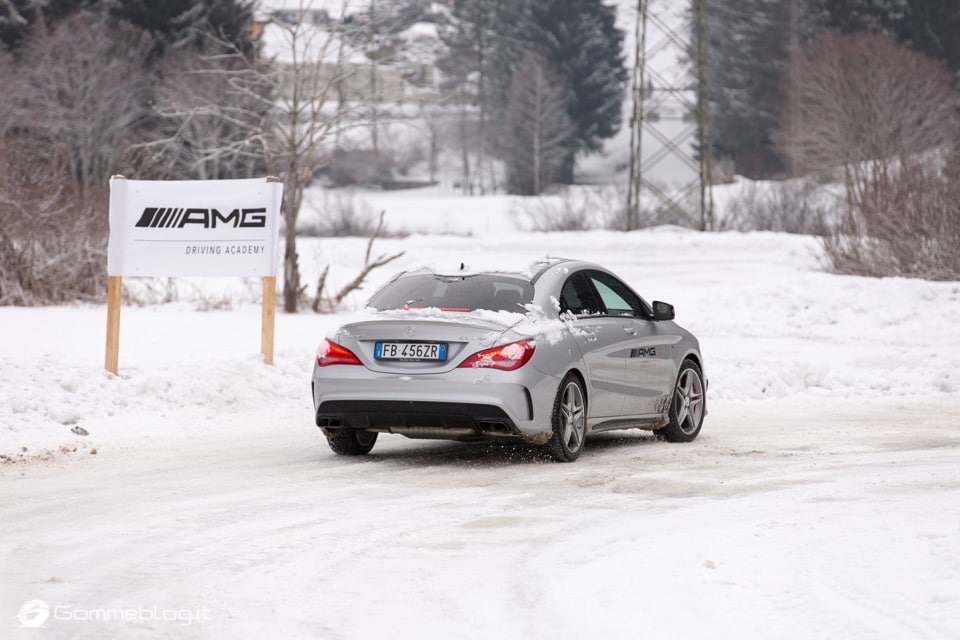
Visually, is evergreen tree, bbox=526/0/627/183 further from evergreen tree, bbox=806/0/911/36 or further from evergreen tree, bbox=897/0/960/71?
evergreen tree, bbox=897/0/960/71

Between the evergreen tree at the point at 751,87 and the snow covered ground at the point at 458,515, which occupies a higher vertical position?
the evergreen tree at the point at 751,87

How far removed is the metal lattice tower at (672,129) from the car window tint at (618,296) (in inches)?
1129

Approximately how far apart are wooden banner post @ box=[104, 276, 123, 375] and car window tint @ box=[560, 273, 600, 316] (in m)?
5.13

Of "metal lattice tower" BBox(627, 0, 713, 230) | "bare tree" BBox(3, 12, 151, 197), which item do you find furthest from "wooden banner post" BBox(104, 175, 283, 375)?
"bare tree" BBox(3, 12, 151, 197)

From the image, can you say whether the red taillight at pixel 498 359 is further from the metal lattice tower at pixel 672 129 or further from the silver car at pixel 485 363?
the metal lattice tower at pixel 672 129

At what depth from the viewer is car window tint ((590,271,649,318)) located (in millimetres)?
→ 11976

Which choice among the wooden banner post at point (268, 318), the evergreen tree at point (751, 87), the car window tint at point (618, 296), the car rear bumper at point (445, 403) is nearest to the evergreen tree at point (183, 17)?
the evergreen tree at point (751, 87)

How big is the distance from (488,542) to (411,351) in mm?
2970

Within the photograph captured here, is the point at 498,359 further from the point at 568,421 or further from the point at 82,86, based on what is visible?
the point at 82,86

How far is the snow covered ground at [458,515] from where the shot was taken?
593 cm

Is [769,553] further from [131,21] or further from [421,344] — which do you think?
[131,21]

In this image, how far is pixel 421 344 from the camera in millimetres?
10242

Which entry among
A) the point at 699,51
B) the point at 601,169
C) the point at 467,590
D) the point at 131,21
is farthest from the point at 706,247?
the point at 601,169

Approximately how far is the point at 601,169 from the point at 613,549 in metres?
93.8
